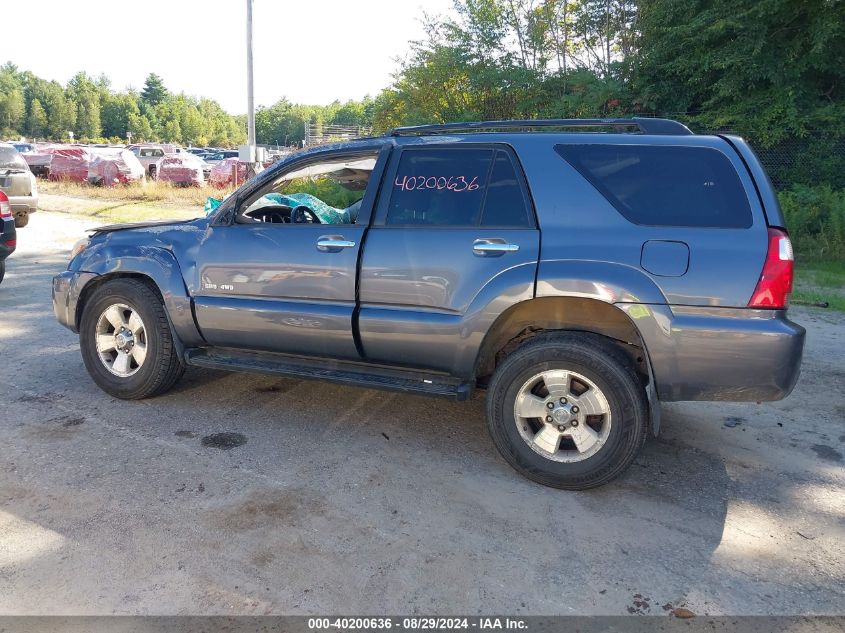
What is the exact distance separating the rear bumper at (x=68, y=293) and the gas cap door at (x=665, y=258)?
3792mm

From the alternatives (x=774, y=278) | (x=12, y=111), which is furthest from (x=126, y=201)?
(x=12, y=111)

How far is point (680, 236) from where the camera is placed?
11.6 ft

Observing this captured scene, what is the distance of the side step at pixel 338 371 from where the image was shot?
13.3 ft

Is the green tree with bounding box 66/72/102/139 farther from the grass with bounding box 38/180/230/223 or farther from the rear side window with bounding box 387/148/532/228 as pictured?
the rear side window with bounding box 387/148/532/228

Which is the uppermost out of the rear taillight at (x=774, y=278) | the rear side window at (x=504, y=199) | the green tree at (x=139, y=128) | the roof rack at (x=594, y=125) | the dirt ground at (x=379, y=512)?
the green tree at (x=139, y=128)

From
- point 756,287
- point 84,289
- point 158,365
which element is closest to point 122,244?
point 84,289

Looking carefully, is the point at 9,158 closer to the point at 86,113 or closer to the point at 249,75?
the point at 249,75

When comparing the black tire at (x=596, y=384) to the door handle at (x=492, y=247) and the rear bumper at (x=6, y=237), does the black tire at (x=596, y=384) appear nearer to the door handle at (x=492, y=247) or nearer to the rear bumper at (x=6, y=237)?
the door handle at (x=492, y=247)

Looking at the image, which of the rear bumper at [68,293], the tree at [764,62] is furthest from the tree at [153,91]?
the rear bumper at [68,293]

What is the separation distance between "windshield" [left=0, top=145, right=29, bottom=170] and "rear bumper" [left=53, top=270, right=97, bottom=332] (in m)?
10.4

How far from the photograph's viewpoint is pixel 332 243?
13.8 ft

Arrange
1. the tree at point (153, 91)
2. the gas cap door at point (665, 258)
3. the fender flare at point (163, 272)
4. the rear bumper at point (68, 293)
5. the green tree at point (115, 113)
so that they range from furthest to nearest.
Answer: the tree at point (153, 91) < the green tree at point (115, 113) < the rear bumper at point (68, 293) < the fender flare at point (163, 272) < the gas cap door at point (665, 258)

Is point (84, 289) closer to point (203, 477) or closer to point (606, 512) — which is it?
point (203, 477)

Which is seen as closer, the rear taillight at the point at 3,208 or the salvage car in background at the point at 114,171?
the rear taillight at the point at 3,208
